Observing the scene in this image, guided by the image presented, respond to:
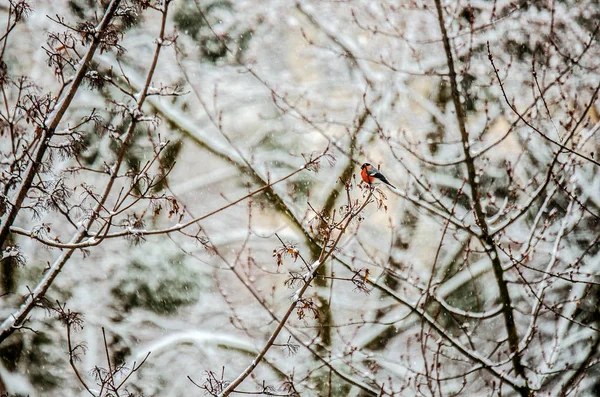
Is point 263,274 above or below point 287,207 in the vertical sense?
below

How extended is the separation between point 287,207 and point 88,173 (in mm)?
3285

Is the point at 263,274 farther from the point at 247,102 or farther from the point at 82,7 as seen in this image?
the point at 82,7

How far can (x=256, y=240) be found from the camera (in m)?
8.06

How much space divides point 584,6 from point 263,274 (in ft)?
19.3

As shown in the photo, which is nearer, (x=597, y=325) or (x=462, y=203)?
(x=597, y=325)

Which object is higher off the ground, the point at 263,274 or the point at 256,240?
the point at 256,240

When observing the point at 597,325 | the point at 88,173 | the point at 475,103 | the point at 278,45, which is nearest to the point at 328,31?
the point at 278,45

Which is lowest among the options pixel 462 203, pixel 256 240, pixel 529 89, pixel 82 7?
pixel 256 240

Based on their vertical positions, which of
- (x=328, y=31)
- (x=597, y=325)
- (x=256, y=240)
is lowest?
(x=597, y=325)

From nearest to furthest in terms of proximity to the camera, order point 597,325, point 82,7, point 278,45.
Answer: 1. point 597,325
2. point 82,7
3. point 278,45

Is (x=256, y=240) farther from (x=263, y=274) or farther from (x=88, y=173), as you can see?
(x=88, y=173)

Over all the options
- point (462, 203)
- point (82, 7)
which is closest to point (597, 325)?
point (462, 203)

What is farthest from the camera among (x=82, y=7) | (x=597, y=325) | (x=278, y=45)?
A: (x=278, y=45)

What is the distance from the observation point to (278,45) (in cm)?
844
